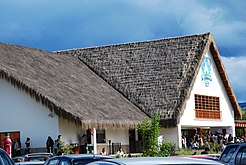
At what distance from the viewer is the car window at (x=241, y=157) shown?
1378cm

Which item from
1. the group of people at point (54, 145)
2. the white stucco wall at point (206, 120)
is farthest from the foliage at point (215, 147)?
the group of people at point (54, 145)

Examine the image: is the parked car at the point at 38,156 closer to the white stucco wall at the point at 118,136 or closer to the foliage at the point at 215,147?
the white stucco wall at the point at 118,136

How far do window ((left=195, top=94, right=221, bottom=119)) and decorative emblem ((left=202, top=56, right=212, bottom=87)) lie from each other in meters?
1.14

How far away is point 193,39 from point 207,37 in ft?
3.02

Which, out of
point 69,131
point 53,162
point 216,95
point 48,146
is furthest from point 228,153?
point 216,95

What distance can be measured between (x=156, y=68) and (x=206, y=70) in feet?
13.9

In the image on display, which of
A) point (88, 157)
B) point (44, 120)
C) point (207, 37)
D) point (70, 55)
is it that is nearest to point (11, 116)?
point (44, 120)

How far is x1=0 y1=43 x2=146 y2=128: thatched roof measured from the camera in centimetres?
2930

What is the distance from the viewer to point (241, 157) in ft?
45.6

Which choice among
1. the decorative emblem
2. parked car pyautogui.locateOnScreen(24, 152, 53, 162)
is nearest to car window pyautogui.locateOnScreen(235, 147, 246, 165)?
parked car pyautogui.locateOnScreen(24, 152, 53, 162)

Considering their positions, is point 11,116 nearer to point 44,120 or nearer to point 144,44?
point 44,120

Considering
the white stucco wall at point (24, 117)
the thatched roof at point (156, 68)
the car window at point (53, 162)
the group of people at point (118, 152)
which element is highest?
the thatched roof at point (156, 68)

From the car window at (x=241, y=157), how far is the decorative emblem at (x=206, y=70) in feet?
85.9

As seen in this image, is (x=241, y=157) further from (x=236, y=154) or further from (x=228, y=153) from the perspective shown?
(x=228, y=153)
